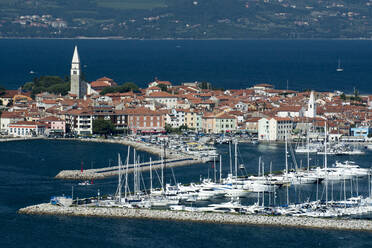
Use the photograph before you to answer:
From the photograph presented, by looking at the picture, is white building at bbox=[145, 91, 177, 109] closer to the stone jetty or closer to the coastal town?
the coastal town

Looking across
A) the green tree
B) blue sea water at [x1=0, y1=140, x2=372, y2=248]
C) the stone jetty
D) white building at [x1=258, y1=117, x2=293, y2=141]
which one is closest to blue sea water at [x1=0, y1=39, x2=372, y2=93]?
white building at [x1=258, y1=117, x2=293, y2=141]

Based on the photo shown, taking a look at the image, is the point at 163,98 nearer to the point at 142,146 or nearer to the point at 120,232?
the point at 142,146

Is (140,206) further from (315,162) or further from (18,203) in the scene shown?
(315,162)

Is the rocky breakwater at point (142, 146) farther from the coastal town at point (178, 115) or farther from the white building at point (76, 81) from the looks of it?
the white building at point (76, 81)

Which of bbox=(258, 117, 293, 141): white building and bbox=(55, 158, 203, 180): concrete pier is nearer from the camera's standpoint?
bbox=(55, 158, 203, 180): concrete pier

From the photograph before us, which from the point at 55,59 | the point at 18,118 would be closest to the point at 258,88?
the point at 18,118
